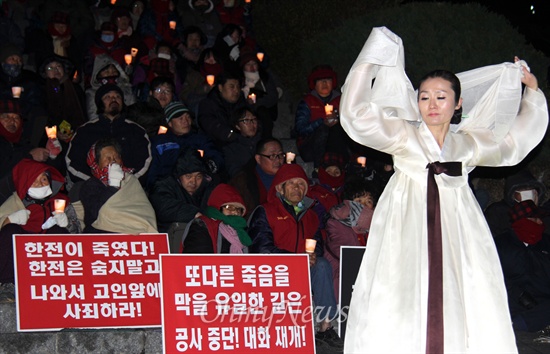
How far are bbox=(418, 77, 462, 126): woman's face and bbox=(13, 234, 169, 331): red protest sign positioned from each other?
3.43 m

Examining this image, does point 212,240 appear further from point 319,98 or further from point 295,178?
point 319,98

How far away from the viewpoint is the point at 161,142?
962cm

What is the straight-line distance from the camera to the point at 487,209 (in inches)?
365

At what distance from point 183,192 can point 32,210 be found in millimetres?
1492

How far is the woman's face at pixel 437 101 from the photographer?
514 centimetres

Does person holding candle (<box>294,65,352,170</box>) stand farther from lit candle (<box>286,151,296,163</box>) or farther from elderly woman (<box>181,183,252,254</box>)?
elderly woman (<box>181,183,252,254</box>)

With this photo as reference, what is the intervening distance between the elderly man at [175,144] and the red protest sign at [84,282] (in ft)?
5.28

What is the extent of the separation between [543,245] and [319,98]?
11.2 feet

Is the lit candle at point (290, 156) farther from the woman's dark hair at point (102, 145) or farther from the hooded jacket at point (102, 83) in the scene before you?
the hooded jacket at point (102, 83)

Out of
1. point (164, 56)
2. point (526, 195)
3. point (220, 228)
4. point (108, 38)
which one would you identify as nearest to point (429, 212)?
point (220, 228)

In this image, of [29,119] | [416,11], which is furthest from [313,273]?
[416,11]

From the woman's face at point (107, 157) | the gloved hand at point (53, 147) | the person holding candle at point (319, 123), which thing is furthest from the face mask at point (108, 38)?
the woman's face at point (107, 157)

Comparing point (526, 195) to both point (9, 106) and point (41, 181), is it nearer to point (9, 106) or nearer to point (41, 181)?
point (41, 181)

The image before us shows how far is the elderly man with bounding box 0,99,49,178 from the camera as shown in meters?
9.07
